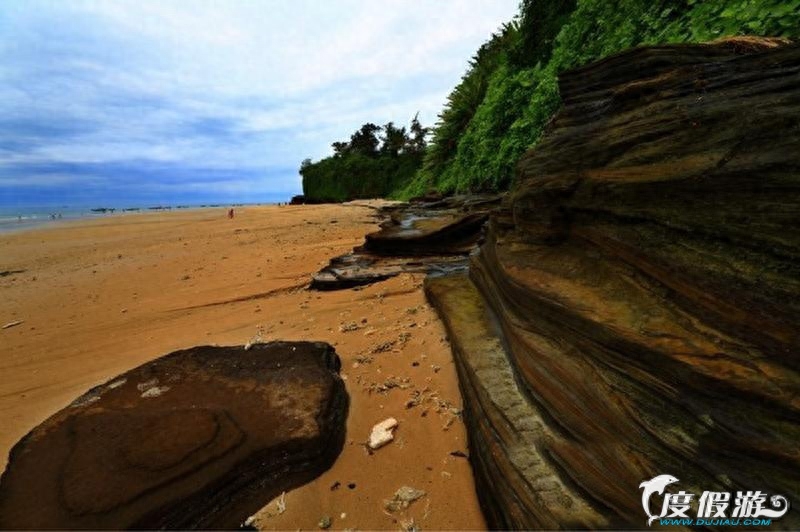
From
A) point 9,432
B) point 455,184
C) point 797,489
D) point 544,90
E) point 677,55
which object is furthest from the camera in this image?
point 455,184

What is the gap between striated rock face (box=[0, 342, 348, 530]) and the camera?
6.19 feet

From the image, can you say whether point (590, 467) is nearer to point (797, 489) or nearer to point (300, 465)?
point (797, 489)

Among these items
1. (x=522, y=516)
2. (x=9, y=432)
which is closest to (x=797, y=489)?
(x=522, y=516)

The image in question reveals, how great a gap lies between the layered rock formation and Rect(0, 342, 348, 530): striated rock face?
95.7 inches

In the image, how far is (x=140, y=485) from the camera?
6.42 ft

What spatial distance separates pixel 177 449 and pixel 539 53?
1126cm

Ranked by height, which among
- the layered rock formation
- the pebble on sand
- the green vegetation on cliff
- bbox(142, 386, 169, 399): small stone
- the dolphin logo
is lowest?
the pebble on sand

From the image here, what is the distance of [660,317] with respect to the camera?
5.78 ft

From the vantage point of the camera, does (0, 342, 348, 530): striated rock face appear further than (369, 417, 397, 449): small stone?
No

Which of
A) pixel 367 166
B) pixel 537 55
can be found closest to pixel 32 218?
pixel 367 166

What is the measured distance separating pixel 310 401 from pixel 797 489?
7.55ft

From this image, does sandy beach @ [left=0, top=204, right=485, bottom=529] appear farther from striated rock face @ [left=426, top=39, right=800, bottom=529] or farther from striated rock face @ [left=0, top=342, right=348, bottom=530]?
striated rock face @ [left=426, top=39, right=800, bottom=529]

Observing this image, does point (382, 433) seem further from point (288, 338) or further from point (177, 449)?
point (288, 338)

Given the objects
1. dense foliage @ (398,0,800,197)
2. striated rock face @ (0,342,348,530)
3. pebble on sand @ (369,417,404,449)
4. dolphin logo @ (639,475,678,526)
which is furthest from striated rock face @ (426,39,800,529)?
dense foliage @ (398,0,800,197)
